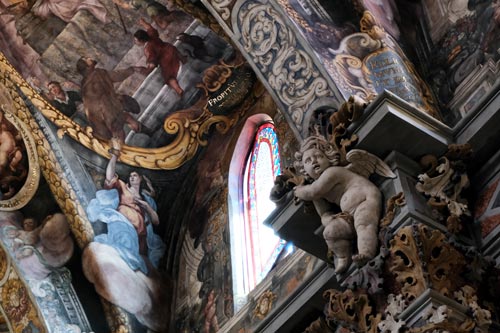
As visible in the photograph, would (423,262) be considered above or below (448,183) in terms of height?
below

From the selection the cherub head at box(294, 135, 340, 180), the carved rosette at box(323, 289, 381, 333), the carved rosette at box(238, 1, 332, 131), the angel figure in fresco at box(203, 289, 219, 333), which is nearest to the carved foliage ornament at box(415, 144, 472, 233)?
the cherub head at box(294, 135, 340, 180)

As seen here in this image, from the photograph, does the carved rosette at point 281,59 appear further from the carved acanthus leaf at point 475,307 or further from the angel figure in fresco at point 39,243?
the angel figure in fresco at point 39,243

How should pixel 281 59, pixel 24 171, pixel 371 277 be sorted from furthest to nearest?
pixel 24 171 → pixel 281 59 → pixel 371 277

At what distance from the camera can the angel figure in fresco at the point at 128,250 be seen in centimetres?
1138

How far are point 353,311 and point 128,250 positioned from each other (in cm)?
535

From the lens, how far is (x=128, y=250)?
11648 mm

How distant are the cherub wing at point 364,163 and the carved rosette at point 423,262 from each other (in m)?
0.76

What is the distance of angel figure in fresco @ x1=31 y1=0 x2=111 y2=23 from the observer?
1164 cm

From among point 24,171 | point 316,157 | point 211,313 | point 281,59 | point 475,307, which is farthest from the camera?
point 24,171

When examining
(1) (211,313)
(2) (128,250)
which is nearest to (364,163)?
(1) (211,313)

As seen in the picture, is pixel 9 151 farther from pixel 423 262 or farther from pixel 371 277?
pixel 423 262

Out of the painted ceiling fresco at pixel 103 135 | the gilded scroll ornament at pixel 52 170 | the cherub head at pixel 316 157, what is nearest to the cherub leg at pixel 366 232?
the cherub head at pixel 316 157

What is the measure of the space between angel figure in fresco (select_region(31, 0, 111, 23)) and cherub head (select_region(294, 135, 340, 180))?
16.0 ft

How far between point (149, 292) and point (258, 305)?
1950 mm
